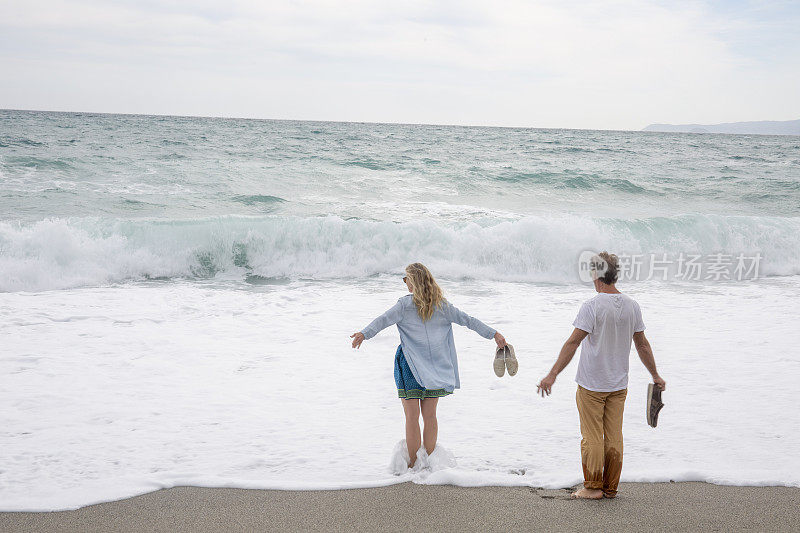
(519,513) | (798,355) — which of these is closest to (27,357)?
(519,513)

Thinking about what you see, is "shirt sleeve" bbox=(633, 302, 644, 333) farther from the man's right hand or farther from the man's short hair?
the man's right hand

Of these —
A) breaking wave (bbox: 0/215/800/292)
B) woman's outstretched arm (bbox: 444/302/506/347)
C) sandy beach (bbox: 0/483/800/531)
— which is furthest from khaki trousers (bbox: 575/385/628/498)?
breaking wave (bbox: 0/215/800/292)

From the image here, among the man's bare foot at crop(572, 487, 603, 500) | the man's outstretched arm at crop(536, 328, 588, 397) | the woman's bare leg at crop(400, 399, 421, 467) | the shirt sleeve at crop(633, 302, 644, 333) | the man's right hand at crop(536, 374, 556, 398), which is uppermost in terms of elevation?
the shirt sleeve at crop(633, 302, 644, 333)

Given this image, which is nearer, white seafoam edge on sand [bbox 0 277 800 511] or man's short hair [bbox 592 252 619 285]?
man's short hair [bbox 592 252 619 285]

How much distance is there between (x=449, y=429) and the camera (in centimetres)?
518

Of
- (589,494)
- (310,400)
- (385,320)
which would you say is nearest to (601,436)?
(589,494)

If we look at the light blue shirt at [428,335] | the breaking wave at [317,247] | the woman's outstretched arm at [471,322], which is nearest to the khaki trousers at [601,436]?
the woman's outstretched arm at [471,322]

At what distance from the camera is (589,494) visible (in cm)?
379

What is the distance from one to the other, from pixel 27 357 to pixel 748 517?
653cm

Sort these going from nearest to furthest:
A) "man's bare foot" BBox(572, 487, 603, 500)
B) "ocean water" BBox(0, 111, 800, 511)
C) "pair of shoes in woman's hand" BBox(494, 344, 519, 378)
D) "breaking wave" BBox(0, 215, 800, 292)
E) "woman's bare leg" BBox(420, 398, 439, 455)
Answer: "man's bare foot" BBox(572, 487, 603, 500), "pair of shoes in woman's hand" BBox(494, 344, 519, 378), "woman's bare leg" BBox(420, 398, 439, 455), "ocean water" BBox(0, 111, 800, 511), "breaking wave" BBox(0, 215, 800, 292)

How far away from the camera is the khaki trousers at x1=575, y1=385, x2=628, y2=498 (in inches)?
148

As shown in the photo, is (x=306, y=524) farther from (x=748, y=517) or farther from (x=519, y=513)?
(x=748, y=517)

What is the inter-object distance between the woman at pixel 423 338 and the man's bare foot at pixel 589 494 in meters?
0.99

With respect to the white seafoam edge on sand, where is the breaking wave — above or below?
above
